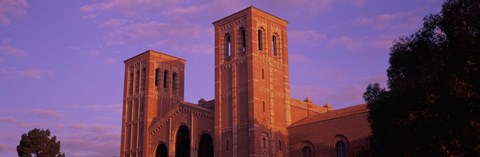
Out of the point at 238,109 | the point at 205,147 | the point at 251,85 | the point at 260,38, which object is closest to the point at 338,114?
the point at 251,85

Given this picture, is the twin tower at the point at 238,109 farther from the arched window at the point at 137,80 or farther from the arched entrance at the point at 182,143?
the arched window at the point at 137,80

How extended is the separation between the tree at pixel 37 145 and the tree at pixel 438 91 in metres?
37.1

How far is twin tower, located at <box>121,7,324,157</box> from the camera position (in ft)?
148

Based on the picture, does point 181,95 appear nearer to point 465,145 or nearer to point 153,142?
point 153,142

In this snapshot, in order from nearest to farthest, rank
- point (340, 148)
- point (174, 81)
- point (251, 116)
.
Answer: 1. point (340, 148)
2. point (251, 116)
3. point (174, 81)

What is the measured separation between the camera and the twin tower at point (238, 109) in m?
45.0

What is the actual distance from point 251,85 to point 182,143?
11.2 meters

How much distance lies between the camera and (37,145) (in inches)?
2093

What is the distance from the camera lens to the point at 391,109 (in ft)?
79.5

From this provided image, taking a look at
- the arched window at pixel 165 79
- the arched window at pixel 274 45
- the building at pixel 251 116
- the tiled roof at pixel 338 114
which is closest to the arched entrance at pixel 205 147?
the building at pixel 251 116

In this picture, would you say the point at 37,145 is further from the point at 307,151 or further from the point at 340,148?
the point at 340,148

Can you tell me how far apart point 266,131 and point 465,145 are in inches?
967

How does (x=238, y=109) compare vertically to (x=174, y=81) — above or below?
below

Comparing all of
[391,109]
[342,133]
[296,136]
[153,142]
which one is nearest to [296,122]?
[296,136]
